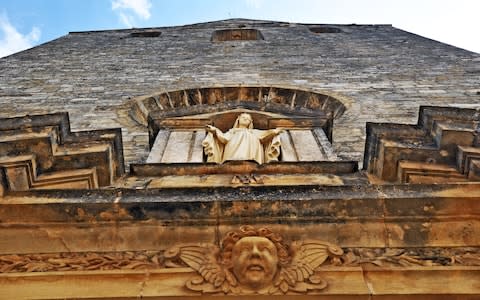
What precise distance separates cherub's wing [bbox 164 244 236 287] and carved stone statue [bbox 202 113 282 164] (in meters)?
2.05

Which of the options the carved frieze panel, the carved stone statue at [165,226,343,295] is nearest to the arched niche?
the carved frieze panel

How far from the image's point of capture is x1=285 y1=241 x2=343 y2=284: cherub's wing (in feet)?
13.7

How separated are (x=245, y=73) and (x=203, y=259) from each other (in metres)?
8.11


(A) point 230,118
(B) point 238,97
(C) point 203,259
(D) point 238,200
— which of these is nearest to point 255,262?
(C) point 203,259

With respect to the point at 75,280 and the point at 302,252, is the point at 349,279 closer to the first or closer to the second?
the point at 302,252

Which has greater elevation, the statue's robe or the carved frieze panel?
the statue's robe

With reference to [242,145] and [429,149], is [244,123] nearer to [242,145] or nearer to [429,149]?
[242,145]

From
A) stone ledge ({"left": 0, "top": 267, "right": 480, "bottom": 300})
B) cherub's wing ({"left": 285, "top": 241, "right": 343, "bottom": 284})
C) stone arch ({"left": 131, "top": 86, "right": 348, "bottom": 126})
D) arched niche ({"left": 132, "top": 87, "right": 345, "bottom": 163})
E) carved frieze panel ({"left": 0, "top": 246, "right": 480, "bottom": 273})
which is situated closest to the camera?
stone ledge ({"left": 0, "top": 267, "right": 480, "bottom": 300})

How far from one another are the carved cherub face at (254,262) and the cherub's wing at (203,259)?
90mm

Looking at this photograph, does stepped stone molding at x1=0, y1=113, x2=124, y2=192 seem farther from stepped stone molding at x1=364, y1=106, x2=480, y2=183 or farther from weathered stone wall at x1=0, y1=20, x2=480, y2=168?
stepped stone molding at x1=364, y1=106, x2=480, y2=183

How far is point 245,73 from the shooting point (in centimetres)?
1212

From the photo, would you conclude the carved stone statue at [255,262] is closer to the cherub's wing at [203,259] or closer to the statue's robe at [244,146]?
the cherub's wing at [203,259]

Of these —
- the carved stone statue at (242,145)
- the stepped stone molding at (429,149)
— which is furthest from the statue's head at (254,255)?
the carved stone statue at (242,145)

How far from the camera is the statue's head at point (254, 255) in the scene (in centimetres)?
409
